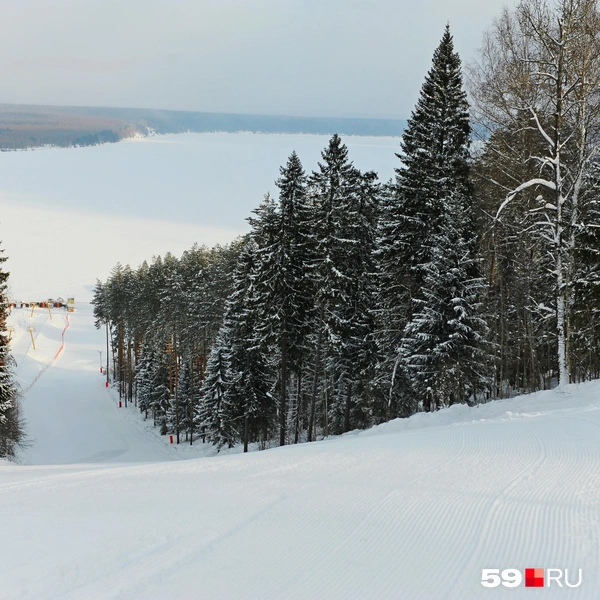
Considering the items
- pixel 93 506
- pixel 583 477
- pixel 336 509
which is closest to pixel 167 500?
pixel 93 506

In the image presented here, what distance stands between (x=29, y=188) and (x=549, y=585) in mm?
210846

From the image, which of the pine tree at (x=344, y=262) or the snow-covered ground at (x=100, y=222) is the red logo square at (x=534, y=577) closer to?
the pine tree at (x=344, y=262)

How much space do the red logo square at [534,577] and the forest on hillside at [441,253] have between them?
11.3 m

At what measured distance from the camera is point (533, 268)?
81.0 ft

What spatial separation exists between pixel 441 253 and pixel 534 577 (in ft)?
51.3

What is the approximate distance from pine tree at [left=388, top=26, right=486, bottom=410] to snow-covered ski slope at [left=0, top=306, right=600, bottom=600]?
27.0ft

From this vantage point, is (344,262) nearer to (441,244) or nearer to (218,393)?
(441,244)

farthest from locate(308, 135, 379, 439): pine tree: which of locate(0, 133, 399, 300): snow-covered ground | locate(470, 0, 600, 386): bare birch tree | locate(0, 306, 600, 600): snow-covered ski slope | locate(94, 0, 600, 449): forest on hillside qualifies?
locate(0, 133, 399, 300): snow-covered ground

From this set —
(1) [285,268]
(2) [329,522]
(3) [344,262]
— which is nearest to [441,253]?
(3) [344,262]

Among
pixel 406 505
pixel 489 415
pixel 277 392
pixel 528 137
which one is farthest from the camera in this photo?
pixel 277 392

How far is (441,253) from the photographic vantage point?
64.4 ft

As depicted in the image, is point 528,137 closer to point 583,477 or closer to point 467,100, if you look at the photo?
point 467,100

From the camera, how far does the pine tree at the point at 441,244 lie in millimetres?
19812

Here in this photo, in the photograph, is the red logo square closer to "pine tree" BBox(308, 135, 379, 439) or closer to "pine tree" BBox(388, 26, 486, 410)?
"pine tree" BBox(388, 26, 486, 410)
